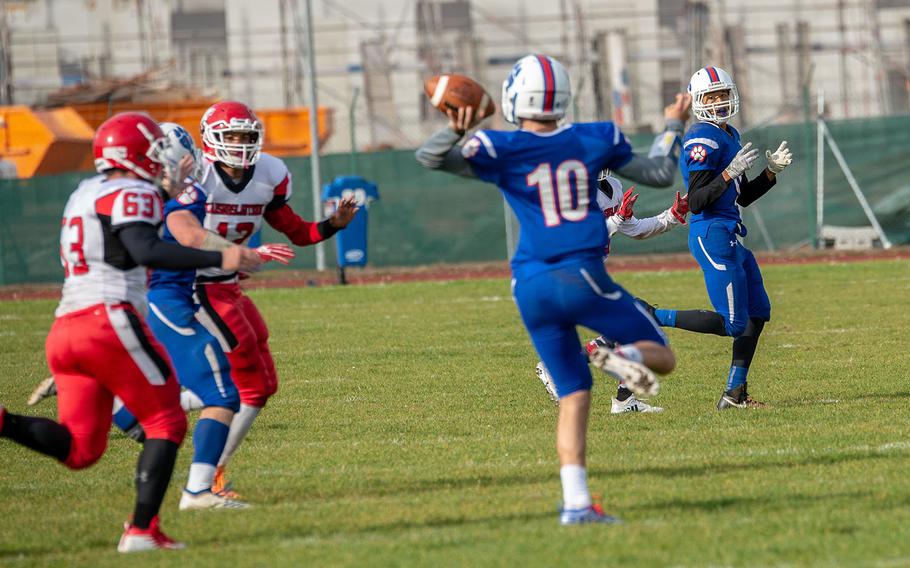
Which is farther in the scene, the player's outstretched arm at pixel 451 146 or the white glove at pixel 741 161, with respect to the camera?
the white glove at pixel 741 161

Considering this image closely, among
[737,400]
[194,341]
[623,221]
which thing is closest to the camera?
[194,341]

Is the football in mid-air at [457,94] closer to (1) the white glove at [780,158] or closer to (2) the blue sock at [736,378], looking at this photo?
(1) the white glove at [780,158]

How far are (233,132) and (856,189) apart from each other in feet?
55.9

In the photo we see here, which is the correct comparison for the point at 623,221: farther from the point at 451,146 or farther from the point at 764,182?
the point at 451,146

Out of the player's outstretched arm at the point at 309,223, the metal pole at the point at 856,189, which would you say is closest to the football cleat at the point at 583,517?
the player's outstretched arm at the point at 309,223

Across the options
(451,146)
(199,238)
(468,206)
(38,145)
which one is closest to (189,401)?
(199,238)

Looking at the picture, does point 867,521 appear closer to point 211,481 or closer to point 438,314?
point 211,481

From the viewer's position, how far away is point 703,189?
8305 millimetres

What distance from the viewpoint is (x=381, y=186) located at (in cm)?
2267

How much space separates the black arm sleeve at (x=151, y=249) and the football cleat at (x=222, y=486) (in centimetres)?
140

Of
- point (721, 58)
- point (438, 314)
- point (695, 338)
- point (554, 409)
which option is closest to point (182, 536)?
point (554, 409)

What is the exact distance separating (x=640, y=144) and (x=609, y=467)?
16.6 m

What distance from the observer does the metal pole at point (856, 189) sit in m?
21.5

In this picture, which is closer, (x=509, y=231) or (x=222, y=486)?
(x=222, y=486)
